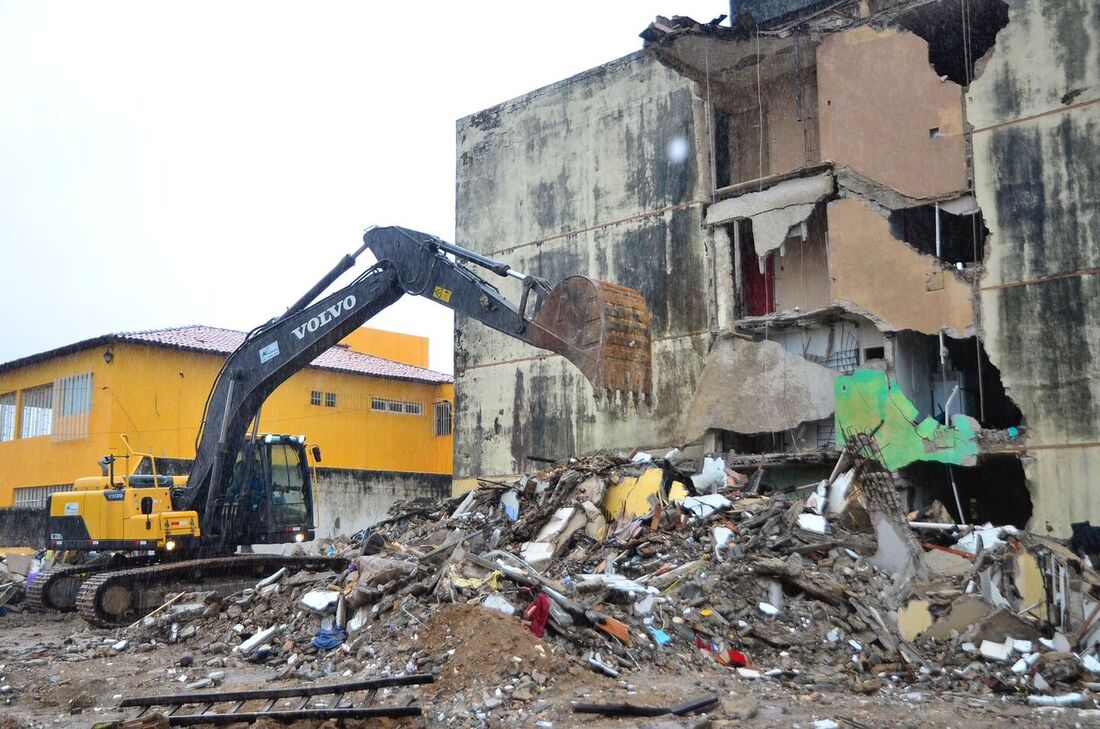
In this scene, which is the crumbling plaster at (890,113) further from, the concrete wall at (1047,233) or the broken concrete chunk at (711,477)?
the broken concrete chunk at (711,477)

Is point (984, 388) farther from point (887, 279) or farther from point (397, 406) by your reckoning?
point (397, 406)

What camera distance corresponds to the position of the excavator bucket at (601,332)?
9.69 m

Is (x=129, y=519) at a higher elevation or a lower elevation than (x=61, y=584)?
higher

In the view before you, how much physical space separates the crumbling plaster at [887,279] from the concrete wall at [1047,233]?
1.69 feet

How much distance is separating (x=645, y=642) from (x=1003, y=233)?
33.3ft

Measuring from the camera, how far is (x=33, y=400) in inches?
1055

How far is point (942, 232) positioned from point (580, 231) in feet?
25.5

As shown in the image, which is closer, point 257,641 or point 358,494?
point 257,641

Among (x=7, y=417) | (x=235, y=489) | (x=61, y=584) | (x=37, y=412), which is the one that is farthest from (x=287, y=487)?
(x=7, y=417)

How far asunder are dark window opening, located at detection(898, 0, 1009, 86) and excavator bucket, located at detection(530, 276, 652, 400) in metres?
10.1

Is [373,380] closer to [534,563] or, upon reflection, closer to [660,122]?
[660,122]

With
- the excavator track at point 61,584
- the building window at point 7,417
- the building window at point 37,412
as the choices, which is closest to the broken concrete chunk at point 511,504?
the excavator track at point 61,584

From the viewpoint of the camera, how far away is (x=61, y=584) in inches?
563

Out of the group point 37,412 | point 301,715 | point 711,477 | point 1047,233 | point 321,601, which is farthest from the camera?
point 37,412
